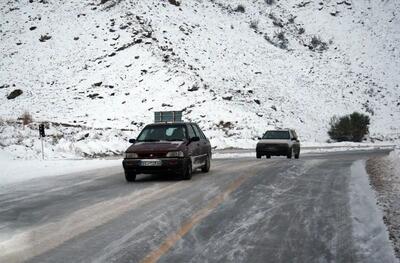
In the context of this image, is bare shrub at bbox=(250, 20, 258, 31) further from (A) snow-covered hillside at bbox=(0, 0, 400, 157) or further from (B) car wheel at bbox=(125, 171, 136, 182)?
(B) car wheel at bbox=(125, 171, 136, 182)

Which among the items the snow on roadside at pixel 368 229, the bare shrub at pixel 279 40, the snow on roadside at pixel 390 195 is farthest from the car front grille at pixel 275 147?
the bare shrub at pixel 279 40

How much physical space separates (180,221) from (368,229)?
9.02 ft

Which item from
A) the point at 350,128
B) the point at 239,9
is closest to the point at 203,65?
the point at 350,128

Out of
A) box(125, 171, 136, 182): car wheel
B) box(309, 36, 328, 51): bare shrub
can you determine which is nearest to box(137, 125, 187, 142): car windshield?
box(125, 171, 136, 182): car wheel

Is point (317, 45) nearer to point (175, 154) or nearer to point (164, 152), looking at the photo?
point (175, 154)

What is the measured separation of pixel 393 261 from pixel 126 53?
46965 millimetres

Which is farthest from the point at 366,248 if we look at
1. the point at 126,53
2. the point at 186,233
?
the point at 126,53

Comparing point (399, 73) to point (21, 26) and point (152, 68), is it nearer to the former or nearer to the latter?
point (152, 68)

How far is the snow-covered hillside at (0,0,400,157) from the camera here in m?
44.5

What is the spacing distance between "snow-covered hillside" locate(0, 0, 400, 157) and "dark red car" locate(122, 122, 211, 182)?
20.8 meters

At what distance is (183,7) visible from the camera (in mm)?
59375

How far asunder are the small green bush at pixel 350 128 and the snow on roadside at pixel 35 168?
30539 mm

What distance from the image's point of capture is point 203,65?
51.3 metres

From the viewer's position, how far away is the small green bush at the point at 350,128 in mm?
45469
